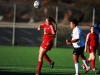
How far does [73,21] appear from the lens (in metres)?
12.7

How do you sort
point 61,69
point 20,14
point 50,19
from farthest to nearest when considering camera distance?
point 20,14, point 61,69, point 50,19

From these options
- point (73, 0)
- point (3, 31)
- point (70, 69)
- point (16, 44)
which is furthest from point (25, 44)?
point (73, 0)

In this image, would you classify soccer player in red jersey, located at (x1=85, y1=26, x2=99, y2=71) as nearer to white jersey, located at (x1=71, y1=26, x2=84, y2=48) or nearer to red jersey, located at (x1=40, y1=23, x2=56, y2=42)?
red jersey, located at (x1=40, y1=23, x2=56, y2=42)

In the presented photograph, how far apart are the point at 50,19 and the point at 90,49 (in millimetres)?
2171

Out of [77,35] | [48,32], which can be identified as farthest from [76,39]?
[48,32]

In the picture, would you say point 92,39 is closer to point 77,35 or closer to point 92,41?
point 92,41

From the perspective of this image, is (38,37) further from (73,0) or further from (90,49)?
(73,0)

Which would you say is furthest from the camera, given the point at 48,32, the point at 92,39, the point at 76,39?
the point at 92,39

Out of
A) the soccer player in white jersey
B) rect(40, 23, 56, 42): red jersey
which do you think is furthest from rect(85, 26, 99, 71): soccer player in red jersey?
the soccer player in white jersey

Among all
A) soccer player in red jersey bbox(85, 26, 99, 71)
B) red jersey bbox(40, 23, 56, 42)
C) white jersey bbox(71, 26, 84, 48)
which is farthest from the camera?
soccer player in red jersey bbox(85, 26, 99, 71)

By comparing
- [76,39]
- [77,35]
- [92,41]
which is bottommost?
[92,41]

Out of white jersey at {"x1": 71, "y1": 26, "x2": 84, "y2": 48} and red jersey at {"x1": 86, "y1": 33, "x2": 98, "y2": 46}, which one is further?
red jersey at {"x1": 86, "y1": 33, "x2": 98, "y2": 46}

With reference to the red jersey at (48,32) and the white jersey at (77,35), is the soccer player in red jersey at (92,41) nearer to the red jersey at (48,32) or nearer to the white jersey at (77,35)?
the red jersey at (48,32)

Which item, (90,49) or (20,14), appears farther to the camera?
(20,14)
